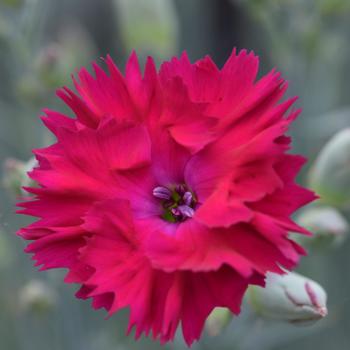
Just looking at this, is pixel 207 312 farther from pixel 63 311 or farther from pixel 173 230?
pixel 63 311

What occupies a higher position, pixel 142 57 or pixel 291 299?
pixel 142 57

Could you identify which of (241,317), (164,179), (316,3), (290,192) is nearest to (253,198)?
(290,192)

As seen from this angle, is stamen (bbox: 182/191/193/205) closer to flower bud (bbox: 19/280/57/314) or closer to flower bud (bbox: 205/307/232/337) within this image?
flower bud (bbox: 205/307/232/337)

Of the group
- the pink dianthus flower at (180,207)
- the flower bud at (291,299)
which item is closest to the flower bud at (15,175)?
the pink dianthus flower at (180,207)

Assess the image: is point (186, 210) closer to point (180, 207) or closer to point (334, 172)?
point (180, 207)

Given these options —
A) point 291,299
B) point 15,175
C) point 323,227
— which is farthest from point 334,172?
point 15,175
